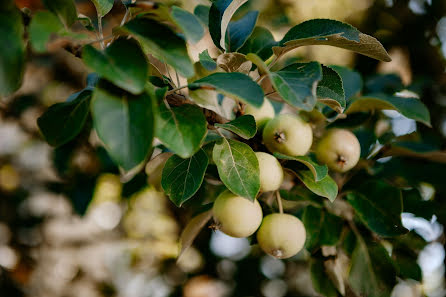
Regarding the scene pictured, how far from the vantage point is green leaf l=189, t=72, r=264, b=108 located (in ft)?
1.66

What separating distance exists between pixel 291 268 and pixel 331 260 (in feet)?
3.52

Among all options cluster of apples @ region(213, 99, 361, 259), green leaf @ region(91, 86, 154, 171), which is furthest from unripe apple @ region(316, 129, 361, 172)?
green leaf @ region(91, 86, 154, 171)

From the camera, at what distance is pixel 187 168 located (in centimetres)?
68

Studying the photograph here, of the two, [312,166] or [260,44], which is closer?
[312,166]

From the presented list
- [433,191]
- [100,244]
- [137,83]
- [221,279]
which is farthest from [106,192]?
[137,83]

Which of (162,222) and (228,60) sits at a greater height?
(228,60)

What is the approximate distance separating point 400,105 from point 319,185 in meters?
0.30

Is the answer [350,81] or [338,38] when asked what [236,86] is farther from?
[350,81]

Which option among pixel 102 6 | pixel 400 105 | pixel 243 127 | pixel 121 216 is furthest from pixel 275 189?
pixel 121 216

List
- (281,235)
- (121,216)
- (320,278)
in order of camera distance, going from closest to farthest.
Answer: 1. (281,235)
2. (320,278)
3. (121,216)

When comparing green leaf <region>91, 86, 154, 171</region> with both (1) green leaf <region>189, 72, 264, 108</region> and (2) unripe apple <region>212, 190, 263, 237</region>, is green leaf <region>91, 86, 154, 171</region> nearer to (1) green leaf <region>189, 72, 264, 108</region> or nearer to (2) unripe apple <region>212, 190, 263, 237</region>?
(1) green leaf <region>189, 72, 264, 108</region>

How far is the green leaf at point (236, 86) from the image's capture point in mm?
506

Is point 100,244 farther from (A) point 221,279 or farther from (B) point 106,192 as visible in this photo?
(A) point 221,279

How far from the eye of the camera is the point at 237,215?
679 millimetres
